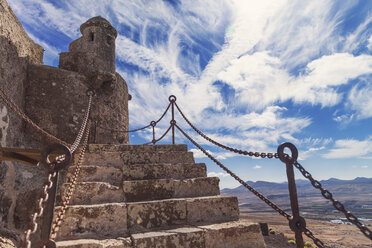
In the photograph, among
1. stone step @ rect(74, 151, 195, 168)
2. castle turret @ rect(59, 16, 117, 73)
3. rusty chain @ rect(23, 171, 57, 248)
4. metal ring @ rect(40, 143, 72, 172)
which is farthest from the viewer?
castle turret @ rect(59, 16, 117, 73)

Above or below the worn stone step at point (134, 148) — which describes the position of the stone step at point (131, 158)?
below

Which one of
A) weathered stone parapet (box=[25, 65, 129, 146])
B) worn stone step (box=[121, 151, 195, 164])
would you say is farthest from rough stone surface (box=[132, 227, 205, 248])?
weathered stone parapet (box=[25, 65, 129, 146])

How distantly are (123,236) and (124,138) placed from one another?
666 centimetres

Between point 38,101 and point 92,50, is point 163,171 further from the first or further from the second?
point 92,50

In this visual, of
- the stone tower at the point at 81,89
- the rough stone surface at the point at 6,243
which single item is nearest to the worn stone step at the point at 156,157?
the rough stone surface at the point at 6,243

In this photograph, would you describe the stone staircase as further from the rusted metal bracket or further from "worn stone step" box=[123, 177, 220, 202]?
the rusted metal bracket

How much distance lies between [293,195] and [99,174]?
2.78 m

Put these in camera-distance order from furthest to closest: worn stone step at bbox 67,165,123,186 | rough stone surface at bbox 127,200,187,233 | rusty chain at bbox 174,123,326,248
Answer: worn stone step at bbox 67,165,123,186
rough stone surface at bbox 127,200,187,233
rusty chain at bbox 174,123,326,248

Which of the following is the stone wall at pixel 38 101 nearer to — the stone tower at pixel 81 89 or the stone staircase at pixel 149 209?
the stone tower at pixel 81 89

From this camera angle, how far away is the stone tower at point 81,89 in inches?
240

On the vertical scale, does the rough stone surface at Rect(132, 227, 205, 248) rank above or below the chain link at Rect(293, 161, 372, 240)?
Answer: below

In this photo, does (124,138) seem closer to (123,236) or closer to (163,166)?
(163,166)

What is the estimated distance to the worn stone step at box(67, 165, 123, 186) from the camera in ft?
A: 10.8

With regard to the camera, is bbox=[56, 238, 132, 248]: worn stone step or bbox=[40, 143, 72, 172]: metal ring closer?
bbox=[40, 143, 72, 172]: metal ring
